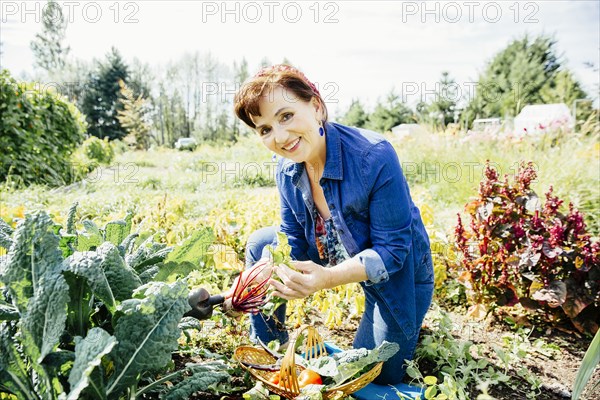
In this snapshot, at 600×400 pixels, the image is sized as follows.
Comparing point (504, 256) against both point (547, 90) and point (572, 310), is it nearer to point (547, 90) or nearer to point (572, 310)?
point (572, 310)

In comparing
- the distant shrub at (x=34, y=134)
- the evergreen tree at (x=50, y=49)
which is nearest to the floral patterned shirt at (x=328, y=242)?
the distant shrub at (x=34, y=134)

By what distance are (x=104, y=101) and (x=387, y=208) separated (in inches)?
1015

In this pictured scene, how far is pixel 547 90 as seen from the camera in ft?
70.5

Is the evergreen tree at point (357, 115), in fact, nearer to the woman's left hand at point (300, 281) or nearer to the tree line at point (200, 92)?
the tree line at point (200, 92)

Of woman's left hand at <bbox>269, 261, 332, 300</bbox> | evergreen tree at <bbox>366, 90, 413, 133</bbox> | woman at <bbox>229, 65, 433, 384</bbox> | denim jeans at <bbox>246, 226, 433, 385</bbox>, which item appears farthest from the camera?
evergreen tree at <bbox>366, 90, 413, 133</bbox>

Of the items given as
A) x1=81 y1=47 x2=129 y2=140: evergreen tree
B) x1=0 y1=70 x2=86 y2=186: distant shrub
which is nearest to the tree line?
x1=81 y1=47 x2=129 y2=140: evergreen tree

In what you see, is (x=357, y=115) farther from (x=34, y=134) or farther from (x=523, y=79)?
(x=34, y=134)

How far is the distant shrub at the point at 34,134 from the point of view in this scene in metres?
6.36

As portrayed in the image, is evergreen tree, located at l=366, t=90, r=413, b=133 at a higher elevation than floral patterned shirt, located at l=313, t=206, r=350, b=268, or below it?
higher

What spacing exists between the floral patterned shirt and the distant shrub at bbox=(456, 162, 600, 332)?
85 centimetres

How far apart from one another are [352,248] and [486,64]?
30.8m

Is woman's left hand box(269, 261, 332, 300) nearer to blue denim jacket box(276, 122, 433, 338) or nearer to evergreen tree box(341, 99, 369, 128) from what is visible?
blue denim jacket box(276, 122, 433, 338)

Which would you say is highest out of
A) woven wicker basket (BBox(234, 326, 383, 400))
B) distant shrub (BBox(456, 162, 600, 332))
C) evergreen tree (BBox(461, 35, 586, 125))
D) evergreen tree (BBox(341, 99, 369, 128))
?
evergreen tree (BBox(461, 35, 586, 125))

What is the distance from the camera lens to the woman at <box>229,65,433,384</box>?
65.5 inches
